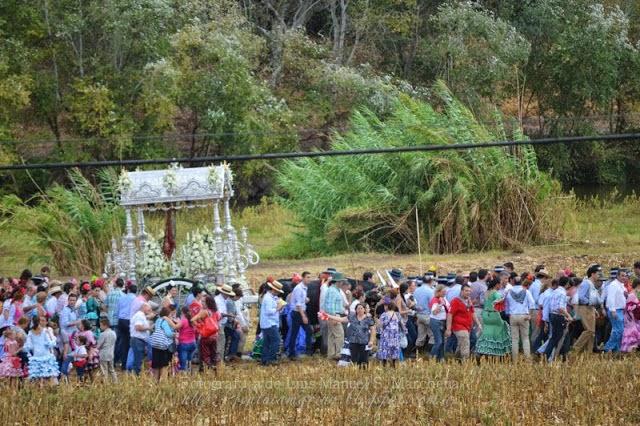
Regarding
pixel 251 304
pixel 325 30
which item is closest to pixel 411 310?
pixel 251 304

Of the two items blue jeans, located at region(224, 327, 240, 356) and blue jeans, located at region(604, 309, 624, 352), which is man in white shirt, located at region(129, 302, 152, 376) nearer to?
blue jeans, located at region(224, 327, 240, 356)

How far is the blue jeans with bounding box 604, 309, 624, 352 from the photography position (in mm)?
22031

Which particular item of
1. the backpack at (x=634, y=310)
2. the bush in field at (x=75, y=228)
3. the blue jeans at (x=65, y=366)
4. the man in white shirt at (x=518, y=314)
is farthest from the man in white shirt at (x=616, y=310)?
the bush in field at (x=75, y=228)

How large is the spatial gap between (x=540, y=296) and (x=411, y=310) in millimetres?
2125

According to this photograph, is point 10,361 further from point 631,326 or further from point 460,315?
point 631,326

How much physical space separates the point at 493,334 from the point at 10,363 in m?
7.47

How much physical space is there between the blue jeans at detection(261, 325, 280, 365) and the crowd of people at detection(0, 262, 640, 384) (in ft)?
0.05

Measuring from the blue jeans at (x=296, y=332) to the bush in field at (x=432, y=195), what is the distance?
9837 millimetres

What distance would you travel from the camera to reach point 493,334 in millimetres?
21797

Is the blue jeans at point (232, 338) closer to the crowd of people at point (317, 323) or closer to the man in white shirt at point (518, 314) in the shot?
the crowd of people at point (317, 323)

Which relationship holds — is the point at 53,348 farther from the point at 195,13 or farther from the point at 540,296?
the point at 195,13

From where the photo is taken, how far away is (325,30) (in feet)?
181

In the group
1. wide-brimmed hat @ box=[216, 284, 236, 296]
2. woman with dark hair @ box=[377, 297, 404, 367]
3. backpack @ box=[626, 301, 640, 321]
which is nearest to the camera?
woman with dark hair @ box=[377, 297, 404, 367]

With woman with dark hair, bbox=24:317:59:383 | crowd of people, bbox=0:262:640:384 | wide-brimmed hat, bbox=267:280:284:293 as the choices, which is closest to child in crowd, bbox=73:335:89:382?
crowd of people, bbox=0:262:640:384
